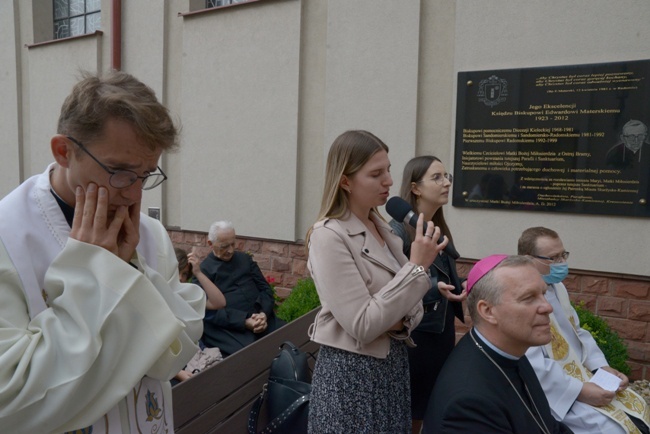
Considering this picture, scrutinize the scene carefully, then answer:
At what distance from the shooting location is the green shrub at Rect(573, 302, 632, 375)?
4199 millimetres

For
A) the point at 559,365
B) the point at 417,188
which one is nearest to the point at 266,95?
the point at 417,188

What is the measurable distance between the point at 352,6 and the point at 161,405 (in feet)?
17.0

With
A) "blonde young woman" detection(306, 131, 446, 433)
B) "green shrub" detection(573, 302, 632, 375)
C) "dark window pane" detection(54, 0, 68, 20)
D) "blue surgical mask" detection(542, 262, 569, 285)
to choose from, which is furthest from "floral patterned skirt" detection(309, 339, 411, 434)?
"dark window pane" detection(54, 0, 68, 20)

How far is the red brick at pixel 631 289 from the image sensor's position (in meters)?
4.40

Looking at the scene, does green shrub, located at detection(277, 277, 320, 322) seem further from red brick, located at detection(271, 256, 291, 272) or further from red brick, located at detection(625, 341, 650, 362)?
red brick, located at detection(625, 341, 650, 362)

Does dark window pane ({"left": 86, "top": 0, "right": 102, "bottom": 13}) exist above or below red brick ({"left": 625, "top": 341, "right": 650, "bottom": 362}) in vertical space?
above

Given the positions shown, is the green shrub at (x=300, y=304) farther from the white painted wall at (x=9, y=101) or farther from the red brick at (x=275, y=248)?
the white painted wall at (x=9, y=101)

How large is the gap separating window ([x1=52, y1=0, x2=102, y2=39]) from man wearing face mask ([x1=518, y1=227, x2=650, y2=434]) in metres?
8.46

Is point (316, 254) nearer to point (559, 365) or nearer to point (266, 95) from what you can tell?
point (559, 365)

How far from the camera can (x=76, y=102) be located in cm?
122

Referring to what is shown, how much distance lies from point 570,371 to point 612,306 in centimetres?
175

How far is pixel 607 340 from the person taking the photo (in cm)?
427

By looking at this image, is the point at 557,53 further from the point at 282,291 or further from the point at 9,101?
the point at 9,101

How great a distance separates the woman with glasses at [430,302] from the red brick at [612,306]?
2.07 meters
